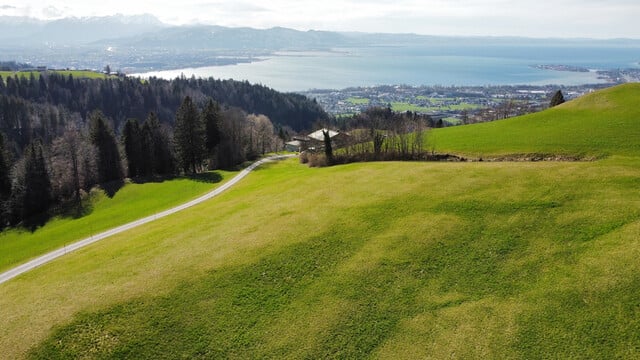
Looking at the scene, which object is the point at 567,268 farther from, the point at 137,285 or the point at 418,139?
the point at 418,139

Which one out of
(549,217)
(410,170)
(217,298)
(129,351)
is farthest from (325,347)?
(410,170)

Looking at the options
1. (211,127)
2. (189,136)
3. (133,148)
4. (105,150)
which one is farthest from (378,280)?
(211,127)

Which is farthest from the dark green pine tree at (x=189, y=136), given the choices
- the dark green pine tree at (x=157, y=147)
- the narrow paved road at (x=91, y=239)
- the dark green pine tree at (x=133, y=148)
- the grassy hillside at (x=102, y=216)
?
the narrow paved road at (x=91, y=239)

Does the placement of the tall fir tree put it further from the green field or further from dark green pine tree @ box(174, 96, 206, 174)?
the green field

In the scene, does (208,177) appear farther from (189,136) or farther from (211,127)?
(211,127)

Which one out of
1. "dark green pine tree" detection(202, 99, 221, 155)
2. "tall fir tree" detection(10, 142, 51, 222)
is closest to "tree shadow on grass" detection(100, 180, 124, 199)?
"tall fir tree" detection(10, 142, 51, 222)

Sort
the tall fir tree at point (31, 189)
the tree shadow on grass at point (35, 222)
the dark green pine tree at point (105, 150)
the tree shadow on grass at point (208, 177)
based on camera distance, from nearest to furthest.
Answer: the tree shadow on grass at point (35, 222)
the tall fir tree at point (31, 189)
the tree shadow on grass at point (208, 177)
the dark green pine tree at point (105, 150)

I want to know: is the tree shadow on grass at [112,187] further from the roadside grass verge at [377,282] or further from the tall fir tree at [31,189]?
the roadside grass verge at [377,282]
